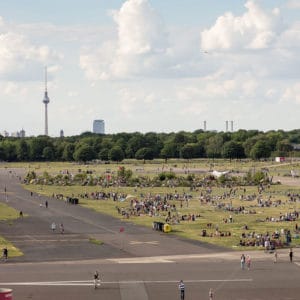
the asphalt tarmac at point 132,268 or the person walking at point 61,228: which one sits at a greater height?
the person walking at point 61,228

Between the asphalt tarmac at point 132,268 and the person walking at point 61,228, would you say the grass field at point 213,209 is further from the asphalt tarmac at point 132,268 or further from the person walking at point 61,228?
the person walking at point 61,228

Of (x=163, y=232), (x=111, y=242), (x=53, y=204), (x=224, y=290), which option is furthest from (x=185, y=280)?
(x=53, y=204)

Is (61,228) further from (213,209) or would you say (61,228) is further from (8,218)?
(213,209)

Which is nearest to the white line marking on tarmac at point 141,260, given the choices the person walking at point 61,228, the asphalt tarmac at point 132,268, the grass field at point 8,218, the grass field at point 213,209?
the asphalt tarmac at point 132,268

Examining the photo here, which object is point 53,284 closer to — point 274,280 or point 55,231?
point 274,280

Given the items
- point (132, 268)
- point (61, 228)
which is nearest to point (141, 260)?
point (132, 268)

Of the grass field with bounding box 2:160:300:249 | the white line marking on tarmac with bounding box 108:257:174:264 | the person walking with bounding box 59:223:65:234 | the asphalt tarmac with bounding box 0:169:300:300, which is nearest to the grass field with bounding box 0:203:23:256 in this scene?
the asphalt tarmac with bounding box 0:169:300:300

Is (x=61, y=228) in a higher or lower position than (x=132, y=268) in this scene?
higher

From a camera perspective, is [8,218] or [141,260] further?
[8,218]
